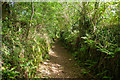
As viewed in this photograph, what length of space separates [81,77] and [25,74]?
9.05 feet

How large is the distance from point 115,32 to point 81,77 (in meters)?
2.71

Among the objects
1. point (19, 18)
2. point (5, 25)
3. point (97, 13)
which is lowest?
point (5, 25)

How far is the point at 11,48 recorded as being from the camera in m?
2.98

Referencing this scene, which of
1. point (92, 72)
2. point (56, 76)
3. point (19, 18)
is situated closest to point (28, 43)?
point (19, 18)

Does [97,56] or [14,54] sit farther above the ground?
[14,54]

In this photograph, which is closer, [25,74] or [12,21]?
[25,74]

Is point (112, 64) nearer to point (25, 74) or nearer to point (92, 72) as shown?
point (92, 72)

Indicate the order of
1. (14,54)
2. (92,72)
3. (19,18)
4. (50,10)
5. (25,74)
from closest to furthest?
1. (14,54)
2. (25,74)
3. (19,18)
4. (92,72)
5. (50,10)

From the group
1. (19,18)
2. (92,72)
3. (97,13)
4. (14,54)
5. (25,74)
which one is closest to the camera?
(14,54)

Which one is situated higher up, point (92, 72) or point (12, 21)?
point (12, 21)

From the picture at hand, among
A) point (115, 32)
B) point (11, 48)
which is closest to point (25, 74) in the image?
point (11, 48)

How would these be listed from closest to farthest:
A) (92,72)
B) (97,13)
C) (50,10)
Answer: (92,72) < (97,13) < (50,10)

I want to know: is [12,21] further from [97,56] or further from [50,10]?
[97,56]

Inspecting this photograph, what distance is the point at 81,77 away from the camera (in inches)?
167
